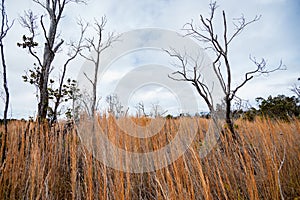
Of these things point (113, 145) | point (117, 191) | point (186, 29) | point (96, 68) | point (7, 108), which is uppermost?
point (96, 68)

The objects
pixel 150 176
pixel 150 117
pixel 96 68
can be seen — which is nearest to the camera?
pixel 150 176

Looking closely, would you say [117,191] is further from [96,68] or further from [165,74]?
[96,68]

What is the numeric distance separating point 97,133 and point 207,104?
5.74ft

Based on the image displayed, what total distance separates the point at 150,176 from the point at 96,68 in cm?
1201

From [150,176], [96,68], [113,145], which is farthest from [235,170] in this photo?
[96,68]

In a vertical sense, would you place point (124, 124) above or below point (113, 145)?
above

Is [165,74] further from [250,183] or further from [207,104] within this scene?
[250,183]

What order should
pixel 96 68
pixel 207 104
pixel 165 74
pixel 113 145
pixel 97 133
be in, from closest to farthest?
pixel 113 145, pixel 97 133, pixel 207 104, pixel 165 74, pixel 96 68

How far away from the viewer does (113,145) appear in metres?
1.61

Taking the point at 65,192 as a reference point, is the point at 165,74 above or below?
above

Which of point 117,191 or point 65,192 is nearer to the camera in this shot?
point 117,191

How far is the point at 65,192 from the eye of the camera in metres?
1.63

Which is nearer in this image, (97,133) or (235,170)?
(235,170)

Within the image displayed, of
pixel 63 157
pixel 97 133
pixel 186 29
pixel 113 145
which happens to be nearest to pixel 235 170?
pixel 113 145
